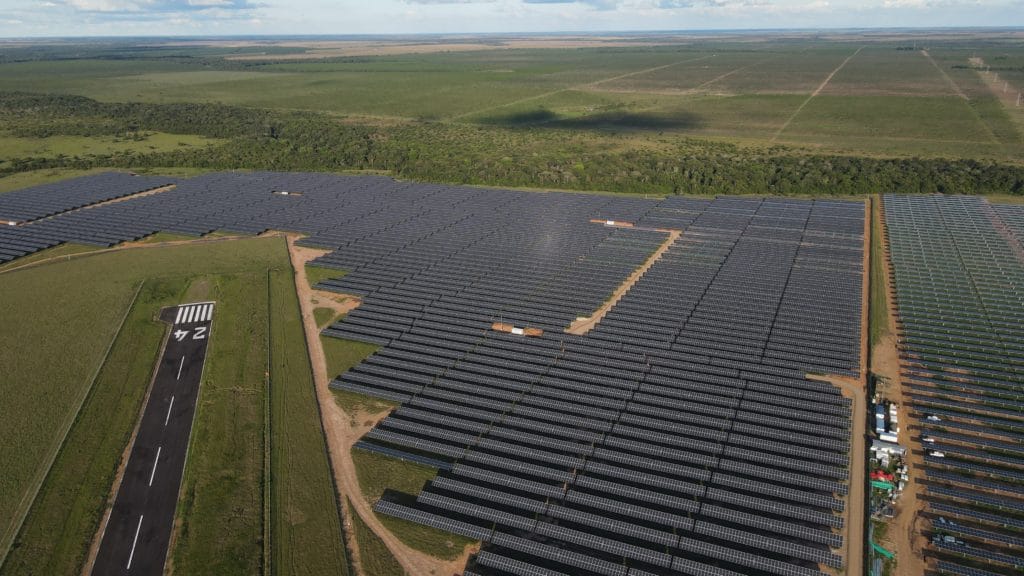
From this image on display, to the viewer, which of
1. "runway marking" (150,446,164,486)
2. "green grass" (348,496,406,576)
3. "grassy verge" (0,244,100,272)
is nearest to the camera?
"green grass" (348,496,406,576)

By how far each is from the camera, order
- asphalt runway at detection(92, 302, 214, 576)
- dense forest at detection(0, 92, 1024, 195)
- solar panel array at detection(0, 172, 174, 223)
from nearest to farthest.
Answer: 1. asphalt runway at detection(92, 302, 214, 576)
2. solar panel array at detection(0, 172, 174, 223)
3. dense forest at detection(0, 92, 1024, 195)

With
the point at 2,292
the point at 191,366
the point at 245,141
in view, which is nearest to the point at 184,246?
the point at 2,292

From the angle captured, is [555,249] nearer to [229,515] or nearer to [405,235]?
[405,235]

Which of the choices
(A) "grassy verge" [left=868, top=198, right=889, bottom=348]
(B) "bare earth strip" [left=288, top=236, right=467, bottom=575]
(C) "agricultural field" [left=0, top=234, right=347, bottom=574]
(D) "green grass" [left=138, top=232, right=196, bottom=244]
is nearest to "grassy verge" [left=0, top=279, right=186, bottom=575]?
(C) "agricultural field" [left=0, top=234, right=347, bottom=574]

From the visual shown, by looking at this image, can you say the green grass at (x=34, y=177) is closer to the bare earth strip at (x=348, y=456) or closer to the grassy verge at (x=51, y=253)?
the grassy verge at (x=51, y=253)

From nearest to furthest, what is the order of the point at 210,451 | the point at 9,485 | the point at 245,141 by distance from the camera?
the point at 9,485
the point at 210,451
the point at 245,141

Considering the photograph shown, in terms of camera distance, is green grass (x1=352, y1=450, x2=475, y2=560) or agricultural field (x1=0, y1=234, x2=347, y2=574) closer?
green grass (x1=352, y1=450, x2=475, y2=560)

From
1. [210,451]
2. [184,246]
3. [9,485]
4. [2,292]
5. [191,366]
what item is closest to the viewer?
[9,485]

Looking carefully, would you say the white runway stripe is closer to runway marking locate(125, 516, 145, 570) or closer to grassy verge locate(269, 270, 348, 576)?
grassy verge locate(269, 270, 348, 576)

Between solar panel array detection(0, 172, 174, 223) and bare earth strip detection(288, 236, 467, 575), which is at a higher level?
solar panel array detection(0, 172, 174, 223)
